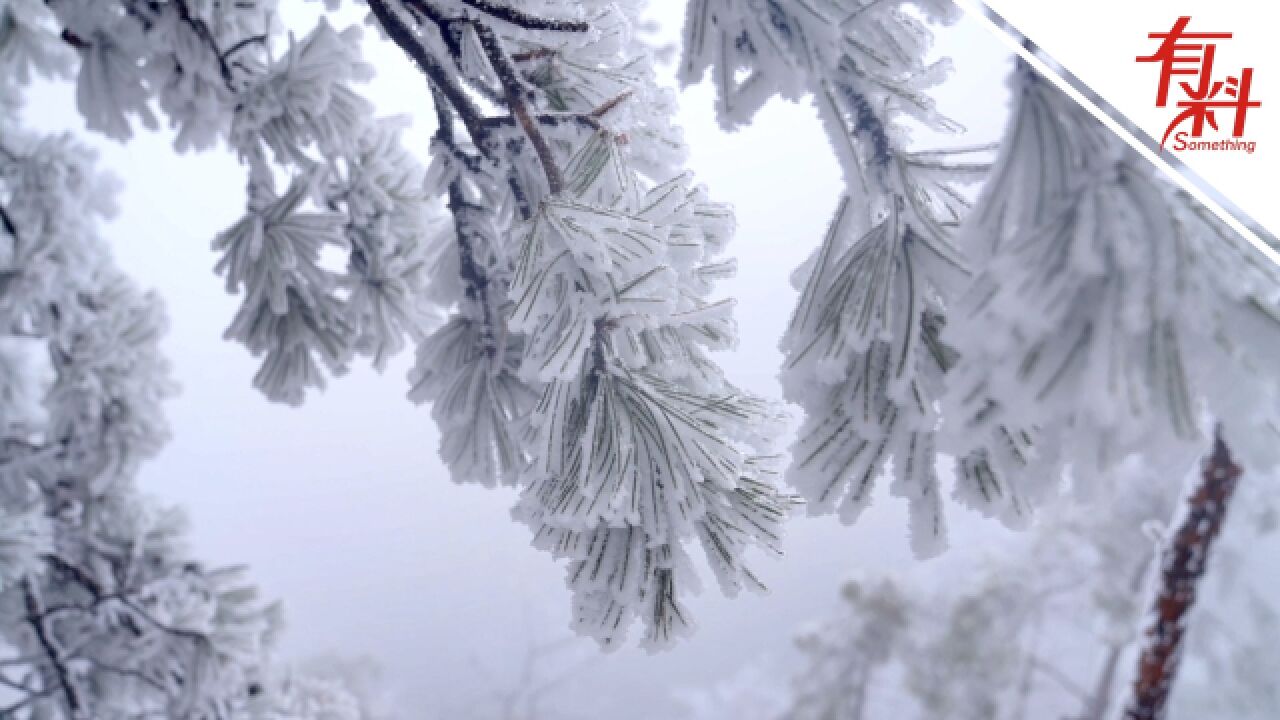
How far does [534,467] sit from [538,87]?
606 millimetres

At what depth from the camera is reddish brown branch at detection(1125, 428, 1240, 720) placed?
215 centimetres

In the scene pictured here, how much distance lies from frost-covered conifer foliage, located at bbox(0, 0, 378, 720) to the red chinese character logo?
2.72 m

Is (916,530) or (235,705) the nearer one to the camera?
(916,530)

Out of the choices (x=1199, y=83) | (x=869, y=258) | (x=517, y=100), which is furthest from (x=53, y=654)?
(x=1199, y=83)

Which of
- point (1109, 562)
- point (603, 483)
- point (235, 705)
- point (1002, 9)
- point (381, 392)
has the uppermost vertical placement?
point (381, 392)

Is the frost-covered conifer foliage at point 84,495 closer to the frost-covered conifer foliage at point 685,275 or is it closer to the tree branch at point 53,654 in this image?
the tree branch at point 53,654

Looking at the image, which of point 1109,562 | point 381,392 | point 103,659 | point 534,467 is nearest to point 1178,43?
point 534,467

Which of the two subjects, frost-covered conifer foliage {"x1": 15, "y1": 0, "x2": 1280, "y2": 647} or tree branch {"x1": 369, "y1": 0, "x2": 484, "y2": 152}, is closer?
frost-covered conifer foliage {"x1": 15, "y1": 0, "x2": 1280, "y2": 647}

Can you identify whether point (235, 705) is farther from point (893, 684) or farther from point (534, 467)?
point (893, 684)

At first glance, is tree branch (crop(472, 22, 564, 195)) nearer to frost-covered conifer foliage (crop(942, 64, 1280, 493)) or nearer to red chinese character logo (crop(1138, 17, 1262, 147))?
frost-covered conifer foliage (crop(942, 64, 1280, 493))

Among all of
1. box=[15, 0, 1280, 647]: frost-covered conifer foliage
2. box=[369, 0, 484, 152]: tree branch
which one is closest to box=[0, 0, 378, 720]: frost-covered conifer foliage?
box=[15, 0, 1280, 647]: frost-covered conifer foliage

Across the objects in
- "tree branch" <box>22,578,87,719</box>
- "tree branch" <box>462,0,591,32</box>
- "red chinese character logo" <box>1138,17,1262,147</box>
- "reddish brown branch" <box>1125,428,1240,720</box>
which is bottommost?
"tree branch" <box>22,578,87,719</box>

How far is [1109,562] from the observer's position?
7.39 meters

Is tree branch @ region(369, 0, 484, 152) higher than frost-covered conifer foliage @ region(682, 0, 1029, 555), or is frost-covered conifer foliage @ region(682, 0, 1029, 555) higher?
tree branch @ region(369, 0, 484, 152)
